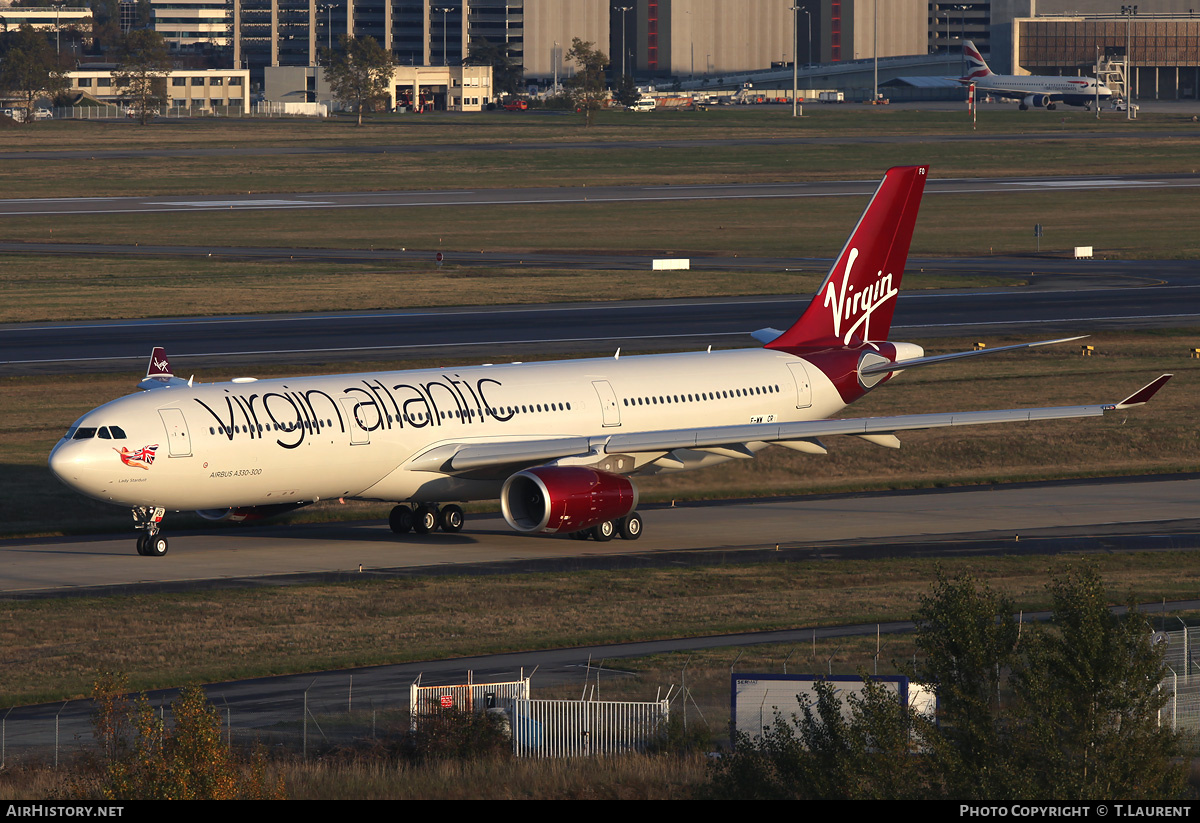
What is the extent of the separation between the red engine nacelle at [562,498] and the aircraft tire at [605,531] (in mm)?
1367

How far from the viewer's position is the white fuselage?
42.5 metres

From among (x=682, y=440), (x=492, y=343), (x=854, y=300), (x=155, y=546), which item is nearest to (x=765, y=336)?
(x=854, y=300)

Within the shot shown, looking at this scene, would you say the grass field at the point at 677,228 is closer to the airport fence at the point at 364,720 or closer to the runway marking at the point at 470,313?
the runway marking at the point at 470,313

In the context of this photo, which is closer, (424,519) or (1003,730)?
(1003,730)

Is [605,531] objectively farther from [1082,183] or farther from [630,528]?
[1082,183]

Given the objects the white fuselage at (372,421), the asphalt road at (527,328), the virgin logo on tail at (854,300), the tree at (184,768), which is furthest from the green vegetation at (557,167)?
the tree at (184,768)

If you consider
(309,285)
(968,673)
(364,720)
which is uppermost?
(309,285)

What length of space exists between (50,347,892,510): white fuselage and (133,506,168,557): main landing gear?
38.5 inches

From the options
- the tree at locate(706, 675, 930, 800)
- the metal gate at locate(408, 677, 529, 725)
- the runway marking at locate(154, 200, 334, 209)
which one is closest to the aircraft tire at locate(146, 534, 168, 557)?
the metal gate at locate(408, 677, 529, 725)

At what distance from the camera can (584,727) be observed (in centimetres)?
2820

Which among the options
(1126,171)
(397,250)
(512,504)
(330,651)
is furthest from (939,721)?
(1126,171)

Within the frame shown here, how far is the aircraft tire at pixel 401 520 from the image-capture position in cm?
4819

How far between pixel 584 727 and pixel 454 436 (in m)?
19.1
